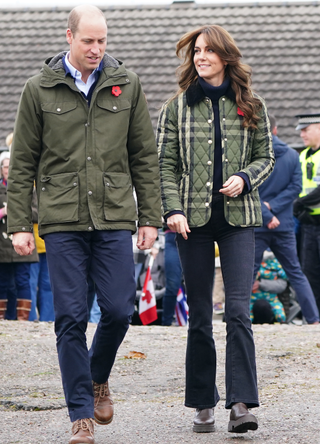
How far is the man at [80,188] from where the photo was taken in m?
4.65

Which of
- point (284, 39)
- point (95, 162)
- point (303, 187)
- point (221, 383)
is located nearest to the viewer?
point (95, 162)

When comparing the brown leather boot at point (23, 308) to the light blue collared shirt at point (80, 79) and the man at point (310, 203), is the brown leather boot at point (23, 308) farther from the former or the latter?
the light blue collared shirt at point (80, 79)

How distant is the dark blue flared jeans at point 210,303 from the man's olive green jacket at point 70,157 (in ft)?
1.52

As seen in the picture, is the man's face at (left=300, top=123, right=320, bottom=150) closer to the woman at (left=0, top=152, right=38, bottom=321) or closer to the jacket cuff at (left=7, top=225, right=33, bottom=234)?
the woman at (left=0, top=152, right=38, bottom=321)

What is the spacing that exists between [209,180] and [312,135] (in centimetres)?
595

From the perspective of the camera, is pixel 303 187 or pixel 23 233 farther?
pixel 303 187

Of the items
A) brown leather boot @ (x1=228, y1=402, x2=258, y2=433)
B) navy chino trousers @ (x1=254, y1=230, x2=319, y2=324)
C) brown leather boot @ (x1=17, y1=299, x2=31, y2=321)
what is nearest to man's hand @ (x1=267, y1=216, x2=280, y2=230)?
navy chino trousers @ (x1=254, y1=230, x2=319, y2=324)

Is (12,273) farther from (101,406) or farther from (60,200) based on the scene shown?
(60,200)

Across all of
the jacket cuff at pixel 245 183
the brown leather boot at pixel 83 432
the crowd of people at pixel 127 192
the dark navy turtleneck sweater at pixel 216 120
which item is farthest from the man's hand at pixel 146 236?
the brown leather boot at pixel 83 432

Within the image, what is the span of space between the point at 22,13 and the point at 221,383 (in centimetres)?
1696

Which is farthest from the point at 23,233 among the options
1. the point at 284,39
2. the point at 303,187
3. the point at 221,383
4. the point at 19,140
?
the point at 284,39

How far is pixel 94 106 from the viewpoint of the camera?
15.6ft

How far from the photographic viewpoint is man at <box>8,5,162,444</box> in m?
4.65

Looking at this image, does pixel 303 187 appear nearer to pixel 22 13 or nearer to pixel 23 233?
pixel 23 233
